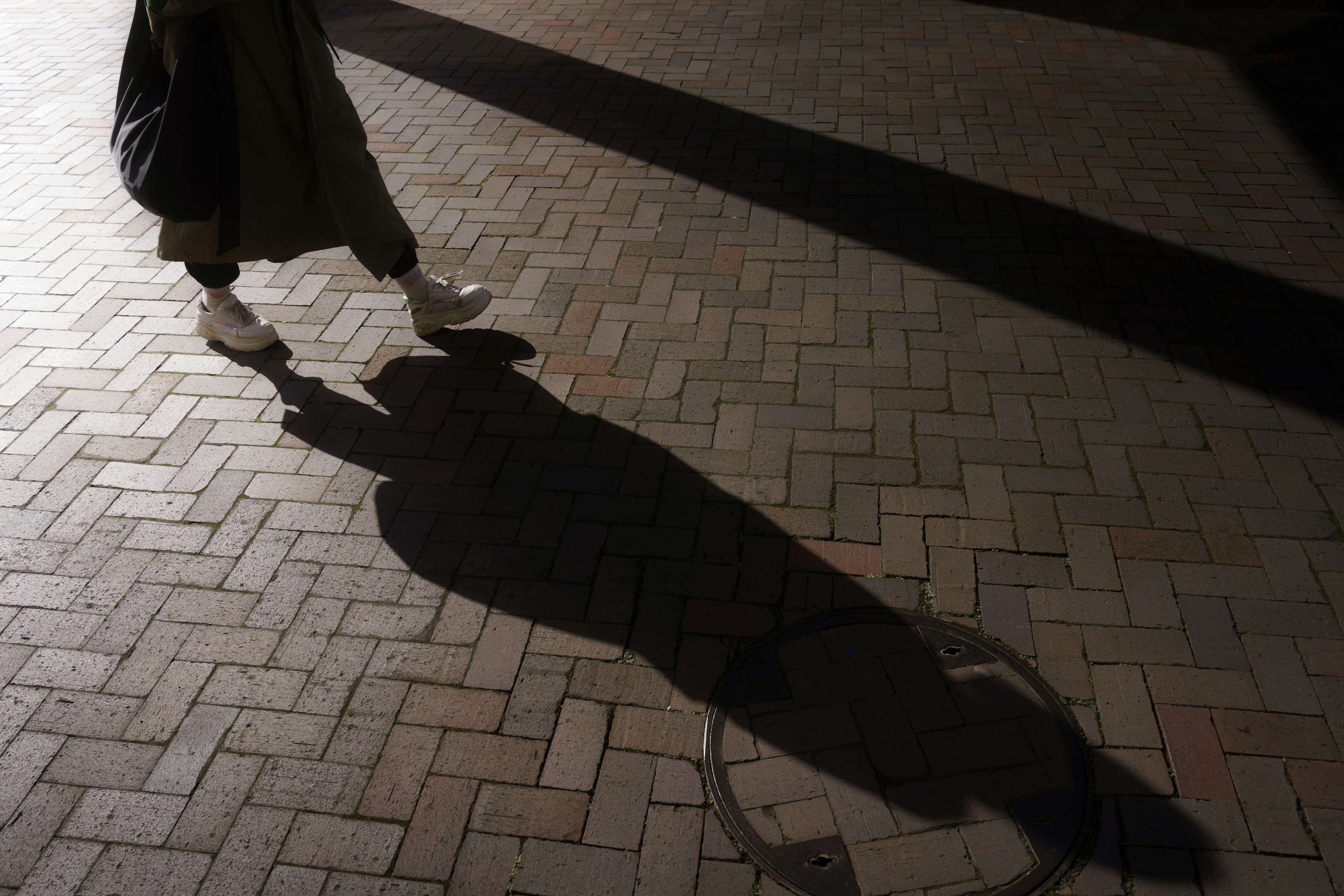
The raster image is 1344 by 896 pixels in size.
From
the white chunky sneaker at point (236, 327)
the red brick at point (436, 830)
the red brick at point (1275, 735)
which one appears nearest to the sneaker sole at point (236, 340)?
the white chunky sneaker at point (236, 327)

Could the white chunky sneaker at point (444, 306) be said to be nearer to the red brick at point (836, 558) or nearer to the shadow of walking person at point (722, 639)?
the shadow of walking person at point (722, 639)

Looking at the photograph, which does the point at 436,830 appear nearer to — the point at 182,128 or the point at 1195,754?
the point at 1195,754

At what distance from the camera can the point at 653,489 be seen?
3371mm

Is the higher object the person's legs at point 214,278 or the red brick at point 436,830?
the person's legs at point 214,278

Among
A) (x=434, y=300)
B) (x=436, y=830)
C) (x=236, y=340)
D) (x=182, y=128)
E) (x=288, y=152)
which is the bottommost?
(x=436, y=830)

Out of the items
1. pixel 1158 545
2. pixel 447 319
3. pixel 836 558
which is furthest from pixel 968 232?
pixel 447 319

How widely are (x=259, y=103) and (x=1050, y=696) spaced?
3397mm

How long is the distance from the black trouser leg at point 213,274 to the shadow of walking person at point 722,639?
0.68 m

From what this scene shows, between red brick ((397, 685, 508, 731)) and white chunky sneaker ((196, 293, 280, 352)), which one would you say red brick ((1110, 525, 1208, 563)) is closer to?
red brick ((397, 685, 508, 731))

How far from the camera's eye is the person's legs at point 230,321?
405 cm

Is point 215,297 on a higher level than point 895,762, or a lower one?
higher

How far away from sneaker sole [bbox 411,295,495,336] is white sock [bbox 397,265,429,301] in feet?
0.35

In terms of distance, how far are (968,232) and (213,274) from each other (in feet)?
11.9

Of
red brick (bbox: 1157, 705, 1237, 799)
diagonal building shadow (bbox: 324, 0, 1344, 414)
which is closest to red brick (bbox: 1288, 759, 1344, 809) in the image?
red brick (bbox: 1157, 705, 1237, 799)
